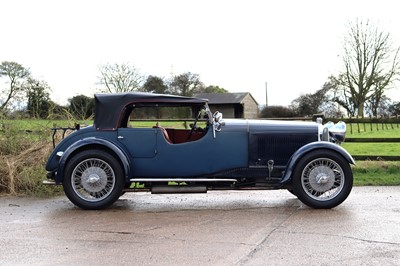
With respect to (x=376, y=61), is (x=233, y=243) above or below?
below

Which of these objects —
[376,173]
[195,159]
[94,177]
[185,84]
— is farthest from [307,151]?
[185,84]

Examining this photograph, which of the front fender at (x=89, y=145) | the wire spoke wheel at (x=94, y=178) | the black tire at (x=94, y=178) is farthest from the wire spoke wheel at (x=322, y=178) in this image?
the wire spoke wheel at (x=94, y=178)

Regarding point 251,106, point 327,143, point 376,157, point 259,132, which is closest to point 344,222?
point 327,143

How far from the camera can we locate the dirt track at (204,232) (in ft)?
14.4

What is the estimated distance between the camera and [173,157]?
6.94 metres

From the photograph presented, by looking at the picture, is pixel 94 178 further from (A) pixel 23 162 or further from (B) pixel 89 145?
(A) pixel 23 162

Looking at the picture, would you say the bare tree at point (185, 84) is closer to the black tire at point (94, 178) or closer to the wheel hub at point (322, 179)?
the black tire at point (94, 178)

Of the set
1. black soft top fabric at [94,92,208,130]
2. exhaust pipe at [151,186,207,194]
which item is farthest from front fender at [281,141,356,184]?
black soft top fabric at [94,92,208,130]

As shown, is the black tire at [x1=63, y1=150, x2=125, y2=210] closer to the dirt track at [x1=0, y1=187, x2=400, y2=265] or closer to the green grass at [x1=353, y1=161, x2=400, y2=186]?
the dirt track at [x1=0, y1=187, x2=400, y2=265]

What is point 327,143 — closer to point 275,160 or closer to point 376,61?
point 275,160

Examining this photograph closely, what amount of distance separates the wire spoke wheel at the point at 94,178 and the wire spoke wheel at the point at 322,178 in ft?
9.68

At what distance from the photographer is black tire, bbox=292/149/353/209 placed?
21.8 feet

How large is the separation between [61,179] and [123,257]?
2.81 metres

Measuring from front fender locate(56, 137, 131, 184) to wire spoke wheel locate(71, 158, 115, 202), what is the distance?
20 centimetres
